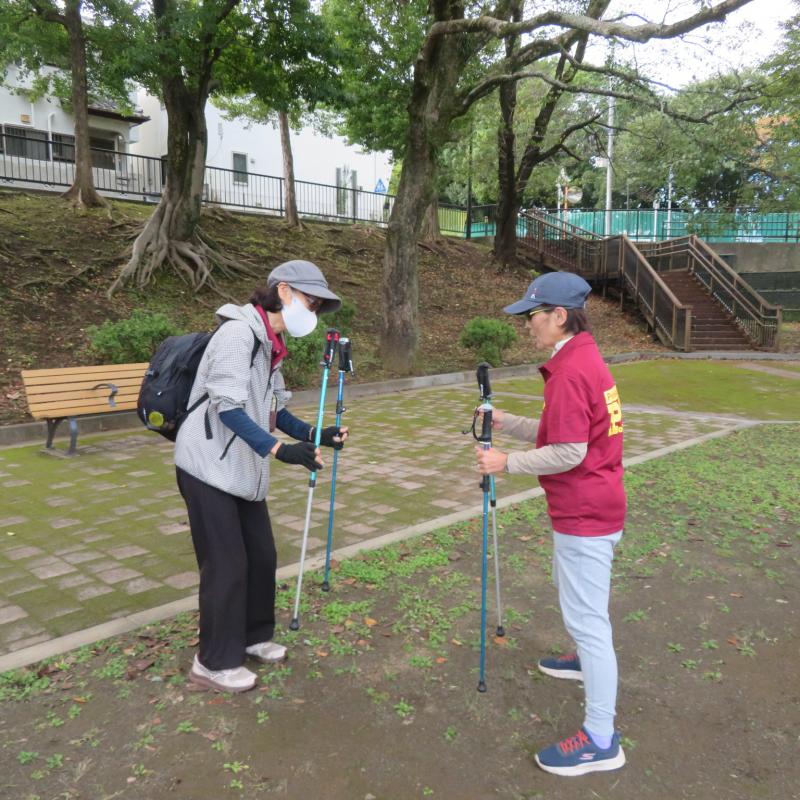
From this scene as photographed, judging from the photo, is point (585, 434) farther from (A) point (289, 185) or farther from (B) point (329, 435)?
(A) point (289, 185)

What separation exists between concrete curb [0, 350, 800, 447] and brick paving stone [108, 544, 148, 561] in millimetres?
3787

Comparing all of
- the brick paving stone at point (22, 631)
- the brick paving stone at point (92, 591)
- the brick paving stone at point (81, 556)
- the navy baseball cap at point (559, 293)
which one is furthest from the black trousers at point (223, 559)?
the brick paving stone at point (81, 556)

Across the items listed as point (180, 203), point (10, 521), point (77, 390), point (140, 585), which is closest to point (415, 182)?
point (180, 203)

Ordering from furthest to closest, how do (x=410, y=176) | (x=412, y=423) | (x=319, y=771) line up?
(x=410, y=176), (x=412, y=423), (x=319, y=771)

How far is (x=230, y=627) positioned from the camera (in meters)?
3.01

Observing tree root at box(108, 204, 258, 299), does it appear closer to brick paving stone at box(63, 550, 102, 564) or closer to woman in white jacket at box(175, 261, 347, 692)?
A: brick paving stone at box(63, 550, 102, 564)

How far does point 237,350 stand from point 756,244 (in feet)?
A: 88.1

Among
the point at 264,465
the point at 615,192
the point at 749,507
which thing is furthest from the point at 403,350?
the point at 615,192

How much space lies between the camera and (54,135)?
→ 2514cm

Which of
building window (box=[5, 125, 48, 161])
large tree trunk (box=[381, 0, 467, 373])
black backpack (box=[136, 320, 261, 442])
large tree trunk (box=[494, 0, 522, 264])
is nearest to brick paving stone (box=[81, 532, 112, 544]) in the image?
black backpack (box=[136, 320, 261, 442])

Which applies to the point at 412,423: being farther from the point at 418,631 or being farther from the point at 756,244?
the point at 756,244

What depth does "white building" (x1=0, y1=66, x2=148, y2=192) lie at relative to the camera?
22991 mm

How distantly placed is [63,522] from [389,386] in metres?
7.00

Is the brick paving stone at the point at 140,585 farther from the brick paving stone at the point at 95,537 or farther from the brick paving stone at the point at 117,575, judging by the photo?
the brick paving stone at the point at 95,537
